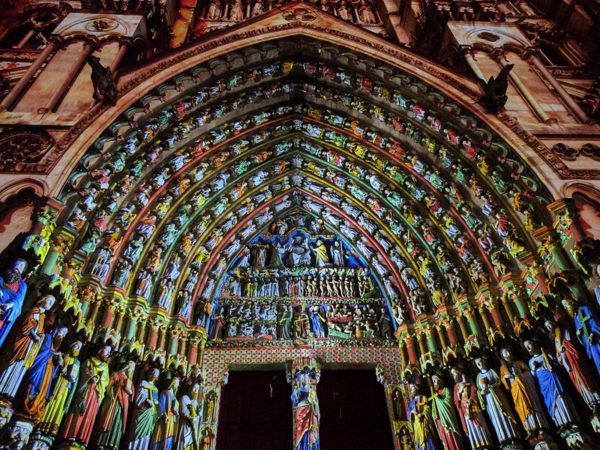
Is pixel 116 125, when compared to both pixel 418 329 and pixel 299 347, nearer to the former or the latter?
pixel 299 347

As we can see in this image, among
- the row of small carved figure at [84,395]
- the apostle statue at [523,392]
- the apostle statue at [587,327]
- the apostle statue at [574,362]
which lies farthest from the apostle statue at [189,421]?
the apostle statue at [587,327]

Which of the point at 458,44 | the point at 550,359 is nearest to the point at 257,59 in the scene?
the point at 458,44

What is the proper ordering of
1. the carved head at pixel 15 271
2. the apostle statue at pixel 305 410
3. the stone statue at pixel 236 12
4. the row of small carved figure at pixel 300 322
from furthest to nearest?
the stone statue at pixel 236 12
the row of small carved figure at pixel 300 322
the apostle statue at pixel 305 410
the carved head at pixel 15 271

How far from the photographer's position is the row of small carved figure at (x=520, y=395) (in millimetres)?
4672

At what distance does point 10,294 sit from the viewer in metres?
4.29

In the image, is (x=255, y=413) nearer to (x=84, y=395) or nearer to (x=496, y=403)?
(x=84, y=395)

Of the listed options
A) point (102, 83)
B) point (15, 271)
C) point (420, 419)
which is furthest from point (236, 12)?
point (420, 419)

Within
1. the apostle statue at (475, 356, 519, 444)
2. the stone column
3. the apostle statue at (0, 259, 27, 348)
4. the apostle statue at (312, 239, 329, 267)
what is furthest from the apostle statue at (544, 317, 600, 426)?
the apostle statue at (0, 259, 27, 348)

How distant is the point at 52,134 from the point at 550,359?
6.92 m

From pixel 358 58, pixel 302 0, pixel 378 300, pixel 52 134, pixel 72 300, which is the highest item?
pixel 302 0

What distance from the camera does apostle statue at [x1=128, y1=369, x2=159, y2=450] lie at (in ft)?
16.7

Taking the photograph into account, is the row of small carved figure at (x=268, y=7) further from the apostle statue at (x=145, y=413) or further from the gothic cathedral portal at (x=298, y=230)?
the apostle statue at (x=145, y=413)

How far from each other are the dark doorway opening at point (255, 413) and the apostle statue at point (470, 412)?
2384 mm

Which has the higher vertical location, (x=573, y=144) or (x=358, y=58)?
(x=358, y=58)
